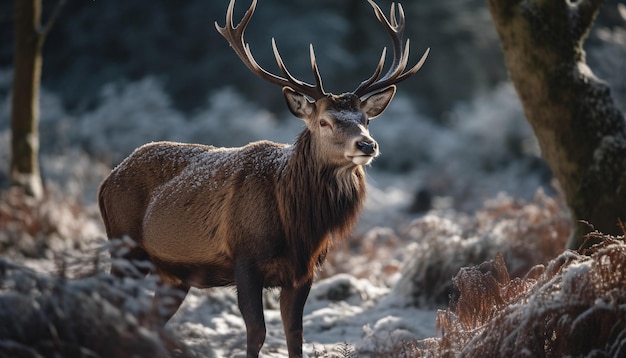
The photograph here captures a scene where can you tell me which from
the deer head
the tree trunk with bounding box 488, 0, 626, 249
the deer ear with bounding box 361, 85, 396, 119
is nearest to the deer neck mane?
the deer head

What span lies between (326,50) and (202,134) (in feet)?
21.8

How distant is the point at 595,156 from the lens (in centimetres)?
662

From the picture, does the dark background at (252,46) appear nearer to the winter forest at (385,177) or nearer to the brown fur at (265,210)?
the winter forest at (385,177)

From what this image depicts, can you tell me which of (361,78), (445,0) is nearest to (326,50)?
(361,78)

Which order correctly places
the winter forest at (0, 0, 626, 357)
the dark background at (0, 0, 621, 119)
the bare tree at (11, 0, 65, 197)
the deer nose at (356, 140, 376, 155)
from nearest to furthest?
the winter forest at (0, 0, 626, 357) → the deer nose at (356, 140, 376, 155) → the bare tree at (11, 0, 65, 197) → the dark background at (0, 0, 621, 119)

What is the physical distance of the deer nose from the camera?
17.5 feet

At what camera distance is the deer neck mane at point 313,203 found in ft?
18.1

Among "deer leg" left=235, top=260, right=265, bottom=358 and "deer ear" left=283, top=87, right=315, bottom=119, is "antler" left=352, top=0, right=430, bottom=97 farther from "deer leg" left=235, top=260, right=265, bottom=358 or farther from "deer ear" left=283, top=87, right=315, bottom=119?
"deer leg" left=235, top=260, right=265, bottom=358

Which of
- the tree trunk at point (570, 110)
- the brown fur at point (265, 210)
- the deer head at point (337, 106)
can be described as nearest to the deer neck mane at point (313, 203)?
the brown fur at point (265, 210)

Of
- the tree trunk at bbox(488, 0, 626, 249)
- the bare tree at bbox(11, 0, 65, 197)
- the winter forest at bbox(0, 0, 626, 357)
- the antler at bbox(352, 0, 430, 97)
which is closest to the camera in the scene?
the winter forest at bbox(0, 0, 626, 357)

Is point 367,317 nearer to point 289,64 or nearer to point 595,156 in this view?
point 595,156

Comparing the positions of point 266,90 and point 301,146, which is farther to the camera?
point 266,90

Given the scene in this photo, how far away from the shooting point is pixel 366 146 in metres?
5.33

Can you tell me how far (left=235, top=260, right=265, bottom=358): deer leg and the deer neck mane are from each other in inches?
12.2
